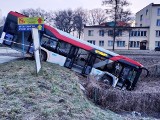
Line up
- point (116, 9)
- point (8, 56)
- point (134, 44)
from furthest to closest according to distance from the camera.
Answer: point (134, 44)
point (116, 9)
point (8, 56)

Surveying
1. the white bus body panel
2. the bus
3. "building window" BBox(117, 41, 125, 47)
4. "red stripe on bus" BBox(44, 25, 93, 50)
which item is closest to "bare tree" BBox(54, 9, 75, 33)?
"building window" BBox(117, 41, 125, 47)

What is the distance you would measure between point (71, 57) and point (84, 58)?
965 millimetres

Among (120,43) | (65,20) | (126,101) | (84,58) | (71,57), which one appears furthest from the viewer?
(65,20)

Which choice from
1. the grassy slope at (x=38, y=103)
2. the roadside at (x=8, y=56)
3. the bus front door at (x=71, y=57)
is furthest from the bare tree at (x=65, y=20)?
the grassy slope at (x=38, y=103)

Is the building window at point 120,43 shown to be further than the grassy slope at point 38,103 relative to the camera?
Yes

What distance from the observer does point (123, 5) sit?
43250 mm

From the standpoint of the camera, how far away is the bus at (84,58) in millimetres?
16953

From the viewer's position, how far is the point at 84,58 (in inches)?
677

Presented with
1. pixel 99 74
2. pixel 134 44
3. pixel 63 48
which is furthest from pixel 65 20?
pixel 99 74

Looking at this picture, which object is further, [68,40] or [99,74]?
[68,40]

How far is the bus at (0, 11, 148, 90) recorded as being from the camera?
17.0 metres

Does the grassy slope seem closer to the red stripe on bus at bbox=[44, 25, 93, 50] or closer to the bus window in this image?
the bus window

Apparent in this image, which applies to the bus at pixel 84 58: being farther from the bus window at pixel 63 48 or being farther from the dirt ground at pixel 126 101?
the dirt ground at pixel 126 101

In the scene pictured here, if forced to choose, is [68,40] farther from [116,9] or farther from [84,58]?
[116,9]
